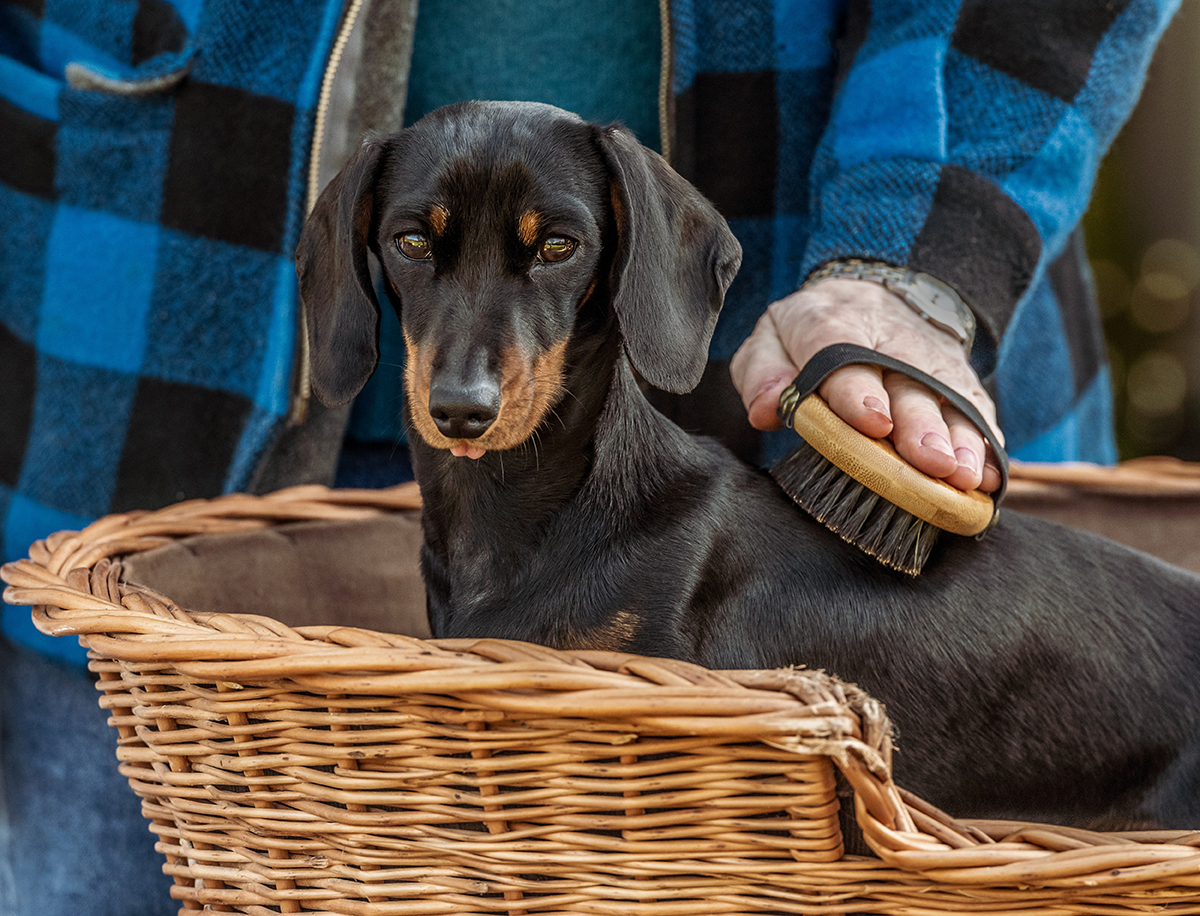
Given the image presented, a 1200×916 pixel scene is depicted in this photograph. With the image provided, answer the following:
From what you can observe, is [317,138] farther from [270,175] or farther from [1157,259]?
[1157,259]

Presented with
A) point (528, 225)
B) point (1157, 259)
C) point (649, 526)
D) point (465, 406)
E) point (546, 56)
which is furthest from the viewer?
point (1157, 259)

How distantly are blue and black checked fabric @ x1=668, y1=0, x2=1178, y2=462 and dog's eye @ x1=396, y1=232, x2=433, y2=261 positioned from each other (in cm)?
65

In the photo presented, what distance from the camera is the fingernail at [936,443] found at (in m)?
1.20

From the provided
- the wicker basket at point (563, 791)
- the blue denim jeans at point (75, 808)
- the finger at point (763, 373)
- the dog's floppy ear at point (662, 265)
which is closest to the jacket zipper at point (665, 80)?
the finger at point (763, 373)

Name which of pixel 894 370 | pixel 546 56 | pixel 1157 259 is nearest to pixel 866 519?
pixel 894 370

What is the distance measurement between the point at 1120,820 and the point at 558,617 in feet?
2.54

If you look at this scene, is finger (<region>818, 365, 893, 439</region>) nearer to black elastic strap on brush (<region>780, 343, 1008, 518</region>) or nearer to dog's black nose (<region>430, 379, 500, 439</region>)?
black elastic strap on brush (<region>780, 343, 1008, 518</region>)

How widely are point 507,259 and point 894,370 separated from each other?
481 mm

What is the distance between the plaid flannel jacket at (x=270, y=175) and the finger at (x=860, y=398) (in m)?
0.33

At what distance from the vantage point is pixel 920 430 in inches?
47.9

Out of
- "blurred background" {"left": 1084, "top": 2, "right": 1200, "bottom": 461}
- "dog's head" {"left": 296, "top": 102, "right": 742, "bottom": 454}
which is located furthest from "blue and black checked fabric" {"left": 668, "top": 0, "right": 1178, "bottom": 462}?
"blurred background" {"left": 1084, "top": 2, "right": 1200, "bottom": 461}

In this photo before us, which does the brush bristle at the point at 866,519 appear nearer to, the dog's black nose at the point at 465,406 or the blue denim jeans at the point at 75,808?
the dog's black nose at the point at 465,406

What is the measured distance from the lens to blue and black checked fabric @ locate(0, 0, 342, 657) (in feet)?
5.56

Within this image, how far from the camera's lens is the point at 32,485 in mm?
1896
